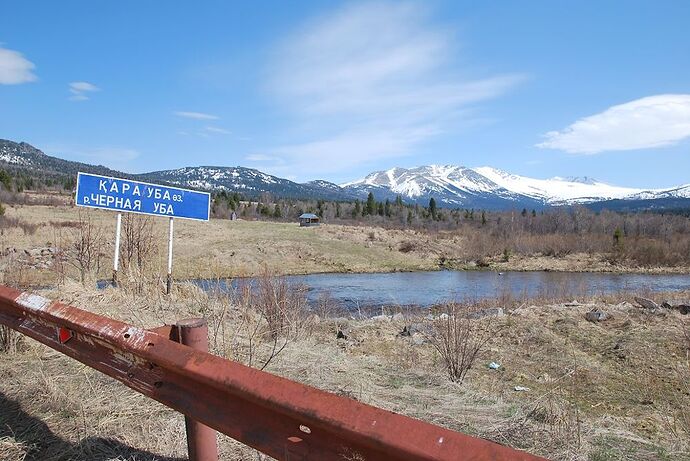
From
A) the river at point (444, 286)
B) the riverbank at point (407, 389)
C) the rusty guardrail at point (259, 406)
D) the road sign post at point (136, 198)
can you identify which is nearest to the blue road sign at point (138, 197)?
the road sign post at point (136, 198)

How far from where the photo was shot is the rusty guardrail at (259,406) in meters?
1.60

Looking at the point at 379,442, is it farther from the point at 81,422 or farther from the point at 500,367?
the point at 500,367

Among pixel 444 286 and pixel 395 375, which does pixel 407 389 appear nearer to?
pixel 395 375

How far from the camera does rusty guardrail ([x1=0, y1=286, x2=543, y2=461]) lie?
1601mm

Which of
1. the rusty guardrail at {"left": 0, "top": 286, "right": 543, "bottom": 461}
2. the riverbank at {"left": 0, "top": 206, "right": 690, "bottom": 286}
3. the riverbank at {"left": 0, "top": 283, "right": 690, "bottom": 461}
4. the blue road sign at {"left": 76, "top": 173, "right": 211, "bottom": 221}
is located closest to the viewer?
the rusty guardrail at {"left": 0, "top": 286, "right": 543, "bottom": 461}

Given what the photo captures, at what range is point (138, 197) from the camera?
905 centimetres

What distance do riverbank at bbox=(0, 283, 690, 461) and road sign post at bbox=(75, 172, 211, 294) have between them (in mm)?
1382

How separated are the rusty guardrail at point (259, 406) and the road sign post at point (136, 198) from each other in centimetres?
564

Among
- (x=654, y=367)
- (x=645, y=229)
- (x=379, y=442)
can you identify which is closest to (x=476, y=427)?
(x=379, y=442)

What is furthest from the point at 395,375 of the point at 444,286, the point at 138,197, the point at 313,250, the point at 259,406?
the point at 313,250

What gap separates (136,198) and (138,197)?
40 mm

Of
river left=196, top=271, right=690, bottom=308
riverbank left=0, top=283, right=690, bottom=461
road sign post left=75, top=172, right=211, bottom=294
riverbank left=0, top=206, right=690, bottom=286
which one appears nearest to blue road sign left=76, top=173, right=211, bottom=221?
road sign post left=75, top=172, right=211, bottom=294

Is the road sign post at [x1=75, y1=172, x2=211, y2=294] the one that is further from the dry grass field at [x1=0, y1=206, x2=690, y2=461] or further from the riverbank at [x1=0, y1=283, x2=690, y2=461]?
the riverbank at [x1=0, y1=283, x2=690, y2=461]

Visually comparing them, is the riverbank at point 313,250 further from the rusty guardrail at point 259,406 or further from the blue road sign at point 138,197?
the rusty guardrail at point 259,406
